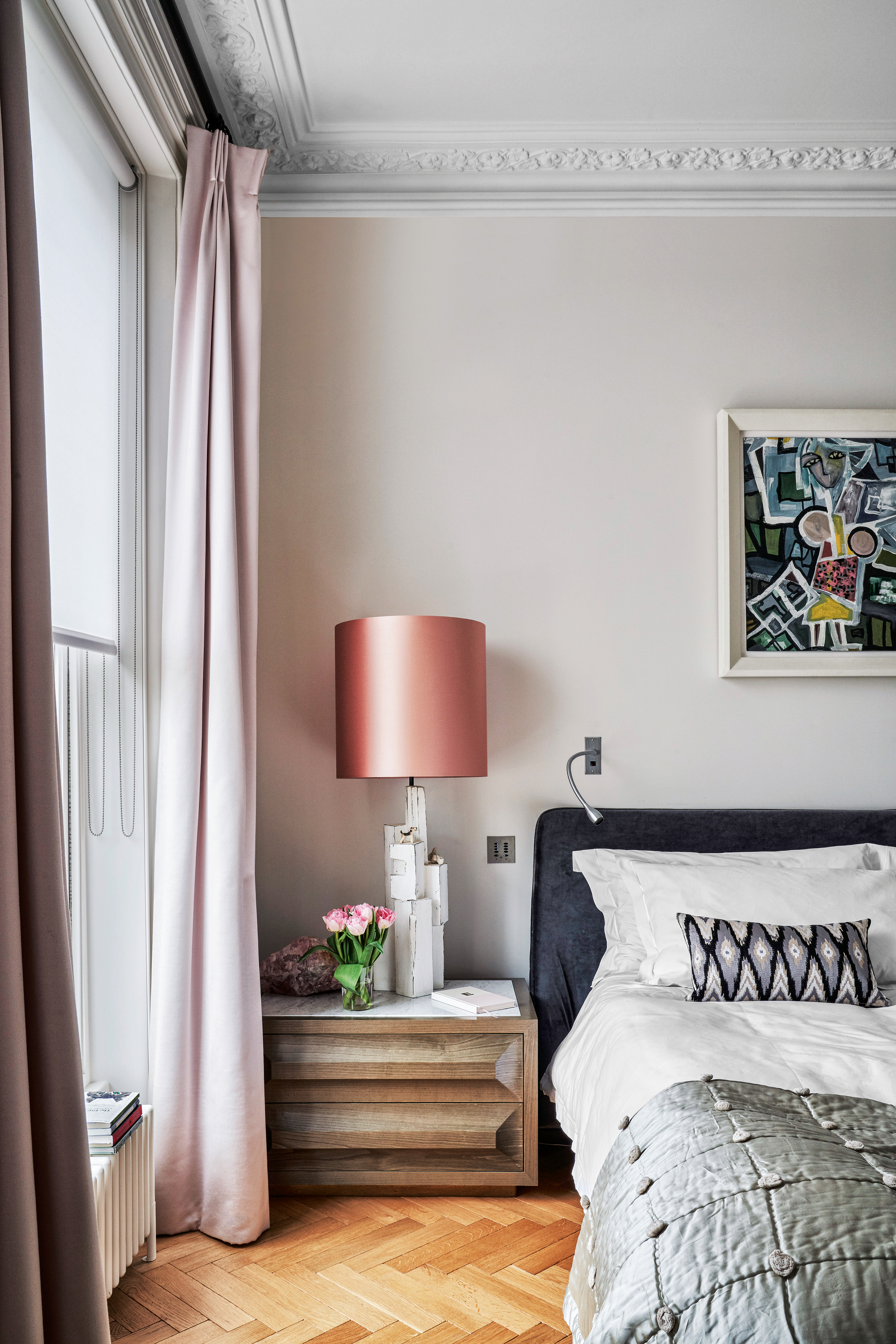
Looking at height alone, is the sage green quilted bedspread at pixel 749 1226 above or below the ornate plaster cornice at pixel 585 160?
below

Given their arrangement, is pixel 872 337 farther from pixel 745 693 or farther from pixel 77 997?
pixel 77 997

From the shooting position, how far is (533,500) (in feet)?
9.62

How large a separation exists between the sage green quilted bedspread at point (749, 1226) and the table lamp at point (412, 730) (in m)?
1.09

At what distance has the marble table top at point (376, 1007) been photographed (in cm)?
239

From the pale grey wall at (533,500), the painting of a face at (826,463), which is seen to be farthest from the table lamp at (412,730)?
the painting of a face at (826,463)

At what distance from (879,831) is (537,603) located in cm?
125

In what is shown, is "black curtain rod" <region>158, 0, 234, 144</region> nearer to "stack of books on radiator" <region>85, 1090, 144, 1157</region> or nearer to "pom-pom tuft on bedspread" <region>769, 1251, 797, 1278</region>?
"stack of books on radiator" <region>85, 1090, 144, 1157</region>

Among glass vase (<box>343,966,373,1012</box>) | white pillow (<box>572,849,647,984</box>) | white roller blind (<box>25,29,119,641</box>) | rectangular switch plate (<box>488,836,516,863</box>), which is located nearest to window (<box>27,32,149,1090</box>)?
white roller blind (<box>25,29,119,641</box>)

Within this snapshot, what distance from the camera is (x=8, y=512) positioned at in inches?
50.8

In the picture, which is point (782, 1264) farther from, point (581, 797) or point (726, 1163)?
point (581, 797)

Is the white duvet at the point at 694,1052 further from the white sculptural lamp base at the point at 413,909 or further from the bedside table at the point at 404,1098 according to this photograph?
the white sculptural lamp base at the point at 413,909

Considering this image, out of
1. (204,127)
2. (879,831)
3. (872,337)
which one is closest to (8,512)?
(204,127)

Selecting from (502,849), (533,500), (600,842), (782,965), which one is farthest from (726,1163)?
(533,500)

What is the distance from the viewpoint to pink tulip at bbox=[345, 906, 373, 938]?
96.3 inches
